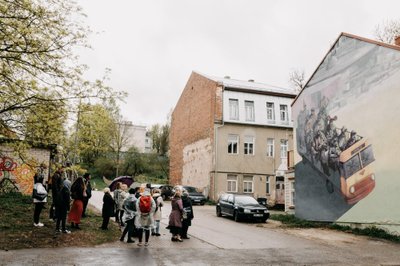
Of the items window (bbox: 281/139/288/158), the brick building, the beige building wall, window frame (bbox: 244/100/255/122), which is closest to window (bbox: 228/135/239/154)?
the brick building

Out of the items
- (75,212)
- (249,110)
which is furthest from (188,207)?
(249,110)

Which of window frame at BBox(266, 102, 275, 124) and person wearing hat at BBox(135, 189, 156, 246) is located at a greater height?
window frame at BBox(266, 102, 275, 124)

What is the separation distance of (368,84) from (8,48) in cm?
1491

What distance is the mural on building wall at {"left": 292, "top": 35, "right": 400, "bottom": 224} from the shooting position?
16.6m

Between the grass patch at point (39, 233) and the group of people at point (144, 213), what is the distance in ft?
2.28

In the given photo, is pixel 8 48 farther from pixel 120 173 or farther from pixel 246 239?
pixel 120 173

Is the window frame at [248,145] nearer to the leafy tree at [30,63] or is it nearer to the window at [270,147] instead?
the window at [270,147]

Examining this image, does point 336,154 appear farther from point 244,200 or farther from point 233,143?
point 233,143

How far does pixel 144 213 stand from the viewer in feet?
38.4

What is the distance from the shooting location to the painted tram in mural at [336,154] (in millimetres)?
17797

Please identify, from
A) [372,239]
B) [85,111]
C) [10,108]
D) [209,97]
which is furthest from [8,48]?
[209,97]

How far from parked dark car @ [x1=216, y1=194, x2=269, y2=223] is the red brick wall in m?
12.2

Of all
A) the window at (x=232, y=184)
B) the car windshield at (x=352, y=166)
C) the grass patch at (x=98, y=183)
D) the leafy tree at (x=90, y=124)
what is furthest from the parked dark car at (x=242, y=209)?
the grass patch at (x=98, y=183)

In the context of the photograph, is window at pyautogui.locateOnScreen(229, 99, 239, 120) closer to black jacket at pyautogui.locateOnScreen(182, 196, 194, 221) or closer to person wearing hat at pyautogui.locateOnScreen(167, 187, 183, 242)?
black jacket at pyautogui.locateOnScreen(182, 196, 194, 221)
